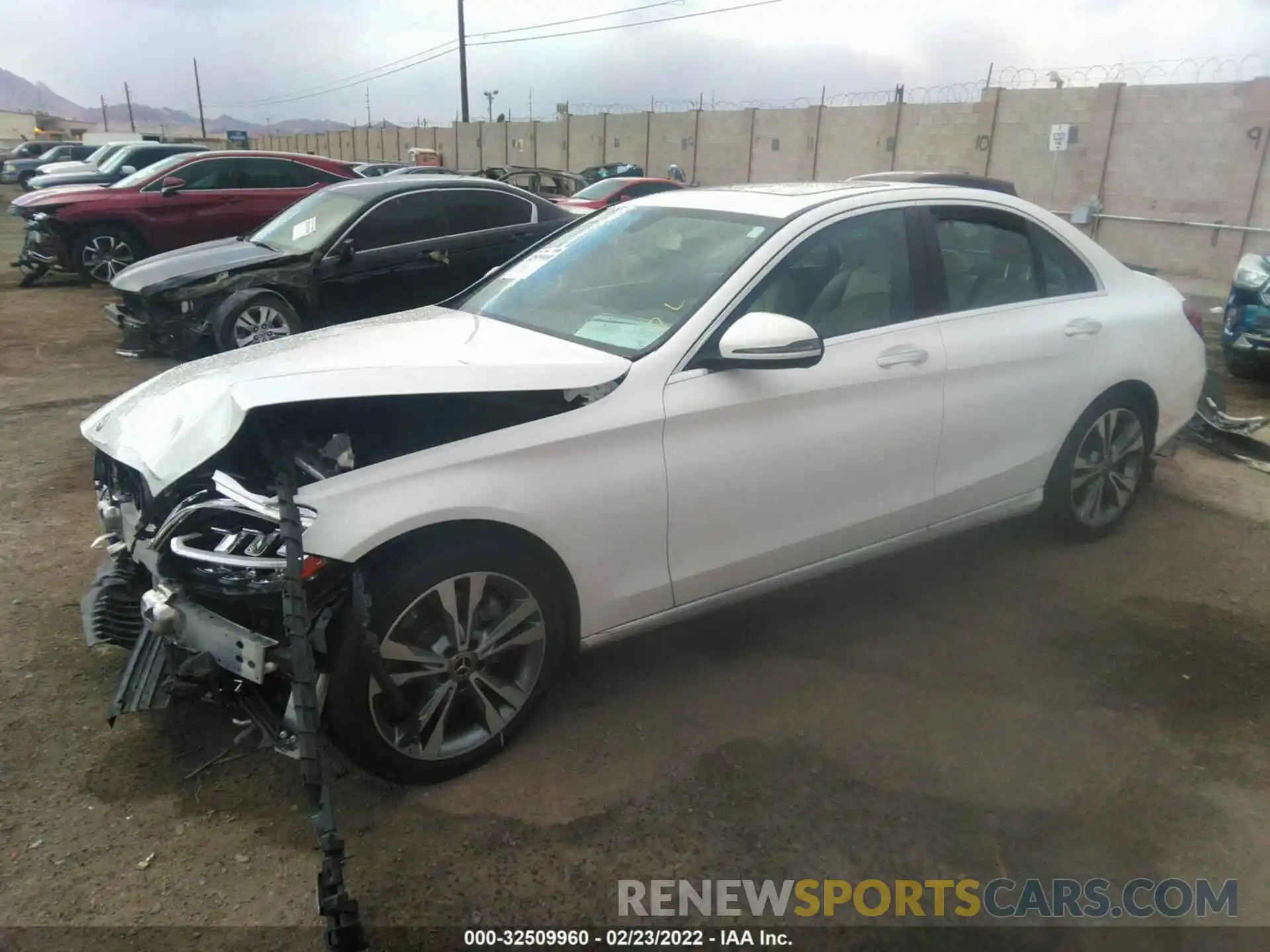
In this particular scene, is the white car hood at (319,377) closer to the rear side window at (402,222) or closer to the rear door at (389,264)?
the rear door at (389,264)

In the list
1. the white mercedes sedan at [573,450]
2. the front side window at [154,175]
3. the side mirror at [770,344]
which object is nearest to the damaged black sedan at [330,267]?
the front side window at [154,175]

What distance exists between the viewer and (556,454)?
285 centimetres

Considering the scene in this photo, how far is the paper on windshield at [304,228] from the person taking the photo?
8055 mm

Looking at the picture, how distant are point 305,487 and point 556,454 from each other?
72 cm

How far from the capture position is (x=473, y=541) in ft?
8.98

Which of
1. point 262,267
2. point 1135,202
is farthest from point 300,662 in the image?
point 1135,202

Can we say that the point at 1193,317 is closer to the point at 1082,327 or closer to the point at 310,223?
the point at 1082,327

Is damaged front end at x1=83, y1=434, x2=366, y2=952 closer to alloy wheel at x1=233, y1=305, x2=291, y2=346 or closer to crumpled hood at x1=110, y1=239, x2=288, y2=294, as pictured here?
alloy wheel at x1=233, y1=305, x2=291, y2=346

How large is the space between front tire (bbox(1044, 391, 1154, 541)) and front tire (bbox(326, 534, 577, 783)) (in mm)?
2668

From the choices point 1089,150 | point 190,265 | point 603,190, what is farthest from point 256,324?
point 1089,150

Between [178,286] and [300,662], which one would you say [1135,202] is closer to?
[178,286]

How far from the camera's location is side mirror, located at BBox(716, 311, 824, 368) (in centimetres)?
302

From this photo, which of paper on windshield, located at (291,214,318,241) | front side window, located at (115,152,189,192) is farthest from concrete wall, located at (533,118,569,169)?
paper on windshield, located at (291,214,318,241)

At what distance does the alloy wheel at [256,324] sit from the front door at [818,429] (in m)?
5.35
